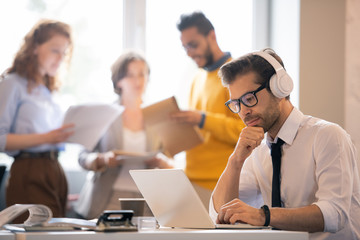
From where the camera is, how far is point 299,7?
11.0 ft

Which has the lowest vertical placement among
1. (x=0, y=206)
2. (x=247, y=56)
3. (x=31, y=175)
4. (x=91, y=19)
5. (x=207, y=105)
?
(x=0, y=206)

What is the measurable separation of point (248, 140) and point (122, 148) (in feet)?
4.77

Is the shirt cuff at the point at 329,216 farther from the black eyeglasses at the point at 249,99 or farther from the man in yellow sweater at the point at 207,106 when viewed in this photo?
the man in yellow sweater at the point at 207,106

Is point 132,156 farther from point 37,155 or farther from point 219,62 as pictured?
point 219,62

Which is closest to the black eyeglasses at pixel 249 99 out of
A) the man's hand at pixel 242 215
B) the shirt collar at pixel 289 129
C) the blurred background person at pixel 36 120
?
the shirt collar at pixel 289 129

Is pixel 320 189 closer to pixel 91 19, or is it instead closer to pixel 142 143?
pixel 142 143

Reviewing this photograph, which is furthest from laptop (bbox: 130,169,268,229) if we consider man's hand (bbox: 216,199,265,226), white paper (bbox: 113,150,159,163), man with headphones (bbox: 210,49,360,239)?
white paper (bbox: 113,150,159,163)

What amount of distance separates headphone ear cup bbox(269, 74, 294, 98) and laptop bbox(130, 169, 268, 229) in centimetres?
54

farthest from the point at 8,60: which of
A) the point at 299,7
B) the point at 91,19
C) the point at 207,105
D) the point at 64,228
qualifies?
the point at 64,228

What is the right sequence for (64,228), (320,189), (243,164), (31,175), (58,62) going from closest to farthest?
(64,228) < (320,189) < (243,164) < (31,175) < (58,62)

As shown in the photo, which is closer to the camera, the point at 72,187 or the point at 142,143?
the point at 142,143

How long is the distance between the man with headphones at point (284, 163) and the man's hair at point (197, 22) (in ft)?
3.66

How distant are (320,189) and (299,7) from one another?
2.00 metres

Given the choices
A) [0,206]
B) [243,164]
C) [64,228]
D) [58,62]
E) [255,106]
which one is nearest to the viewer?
[64,228]
